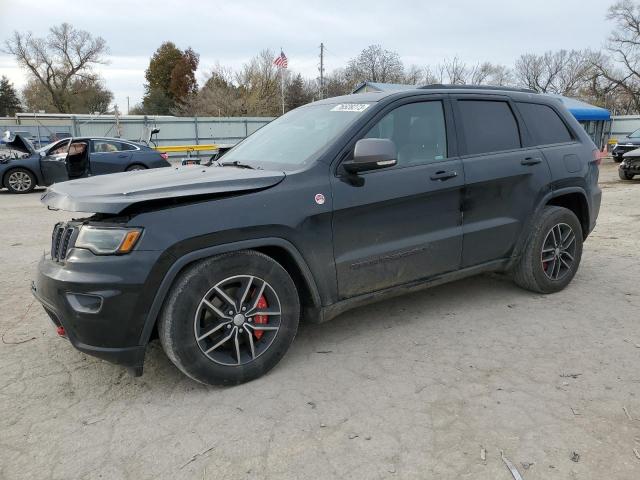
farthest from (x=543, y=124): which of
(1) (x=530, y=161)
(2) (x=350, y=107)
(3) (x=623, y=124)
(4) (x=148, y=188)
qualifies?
(3) (x=623, y=124)

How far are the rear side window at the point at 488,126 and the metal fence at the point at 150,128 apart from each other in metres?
22.3

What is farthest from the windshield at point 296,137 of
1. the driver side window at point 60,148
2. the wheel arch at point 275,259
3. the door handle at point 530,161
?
the driver side window at point 60,148

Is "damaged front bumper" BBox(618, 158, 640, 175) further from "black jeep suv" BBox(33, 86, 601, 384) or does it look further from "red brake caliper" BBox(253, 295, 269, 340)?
"red brake caliper" BBox(253, 295, 269, 340)

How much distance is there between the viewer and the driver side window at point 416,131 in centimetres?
353

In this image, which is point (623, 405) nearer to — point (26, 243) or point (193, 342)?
point (193, 342)

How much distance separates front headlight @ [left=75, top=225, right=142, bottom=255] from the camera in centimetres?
255

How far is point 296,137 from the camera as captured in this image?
369cm

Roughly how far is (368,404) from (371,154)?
57.9 inches

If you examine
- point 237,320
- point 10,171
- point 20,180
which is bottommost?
point 237,320

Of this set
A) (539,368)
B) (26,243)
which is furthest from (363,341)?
(26,243)

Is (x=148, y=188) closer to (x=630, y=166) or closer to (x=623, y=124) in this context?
(x=630, y=166)

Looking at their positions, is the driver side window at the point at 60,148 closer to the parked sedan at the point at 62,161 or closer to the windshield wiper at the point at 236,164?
the parked sedan at the point at 62,161

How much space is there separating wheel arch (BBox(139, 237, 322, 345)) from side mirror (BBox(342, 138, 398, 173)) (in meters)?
0.67

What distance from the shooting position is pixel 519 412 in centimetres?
264
